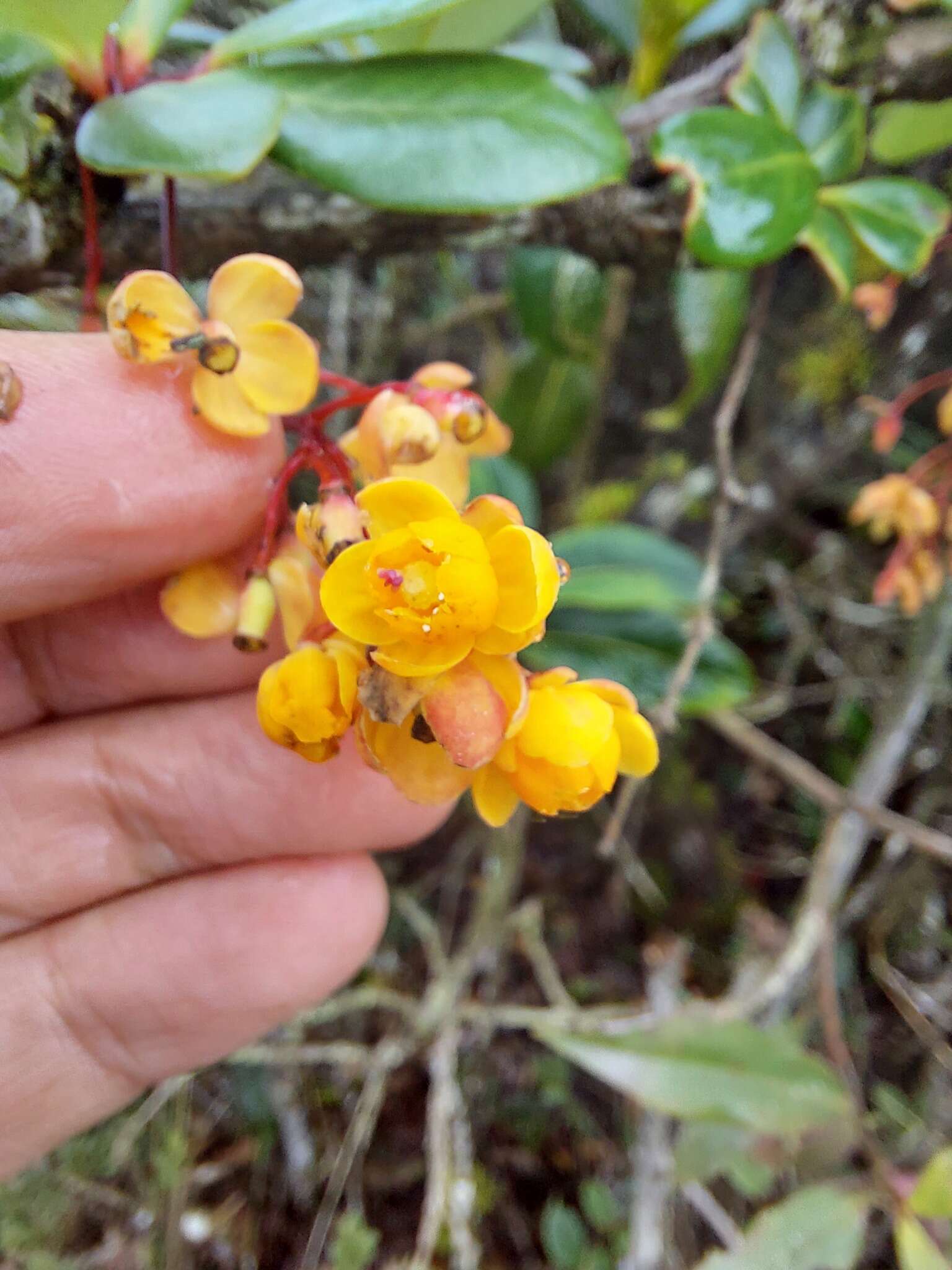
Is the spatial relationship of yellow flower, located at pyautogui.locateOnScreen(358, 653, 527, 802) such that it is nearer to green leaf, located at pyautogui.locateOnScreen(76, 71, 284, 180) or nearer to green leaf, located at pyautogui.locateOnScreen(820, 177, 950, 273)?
green leaf, located at pyautogui.locateOnScreen(76, 71, 284, 180)

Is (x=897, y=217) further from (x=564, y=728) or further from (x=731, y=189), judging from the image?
(x=564, y=728)

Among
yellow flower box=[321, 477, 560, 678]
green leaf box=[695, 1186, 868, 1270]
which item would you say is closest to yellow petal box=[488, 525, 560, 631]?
yellow flower box=[321, 477, 560, 678]

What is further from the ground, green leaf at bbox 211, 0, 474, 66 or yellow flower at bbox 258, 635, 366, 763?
green leaf at bbox 211, 0, 474, 66

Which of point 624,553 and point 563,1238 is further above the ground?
point 624,553

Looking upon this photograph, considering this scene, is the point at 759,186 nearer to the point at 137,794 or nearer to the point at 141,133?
the point at 141,133

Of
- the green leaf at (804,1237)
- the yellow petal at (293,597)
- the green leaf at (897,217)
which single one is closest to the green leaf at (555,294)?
the green leaf at (897,217)

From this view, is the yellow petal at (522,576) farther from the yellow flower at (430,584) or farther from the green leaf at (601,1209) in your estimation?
the green leaf at (601,1209)

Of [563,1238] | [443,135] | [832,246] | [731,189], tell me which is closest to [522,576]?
[443,135]
